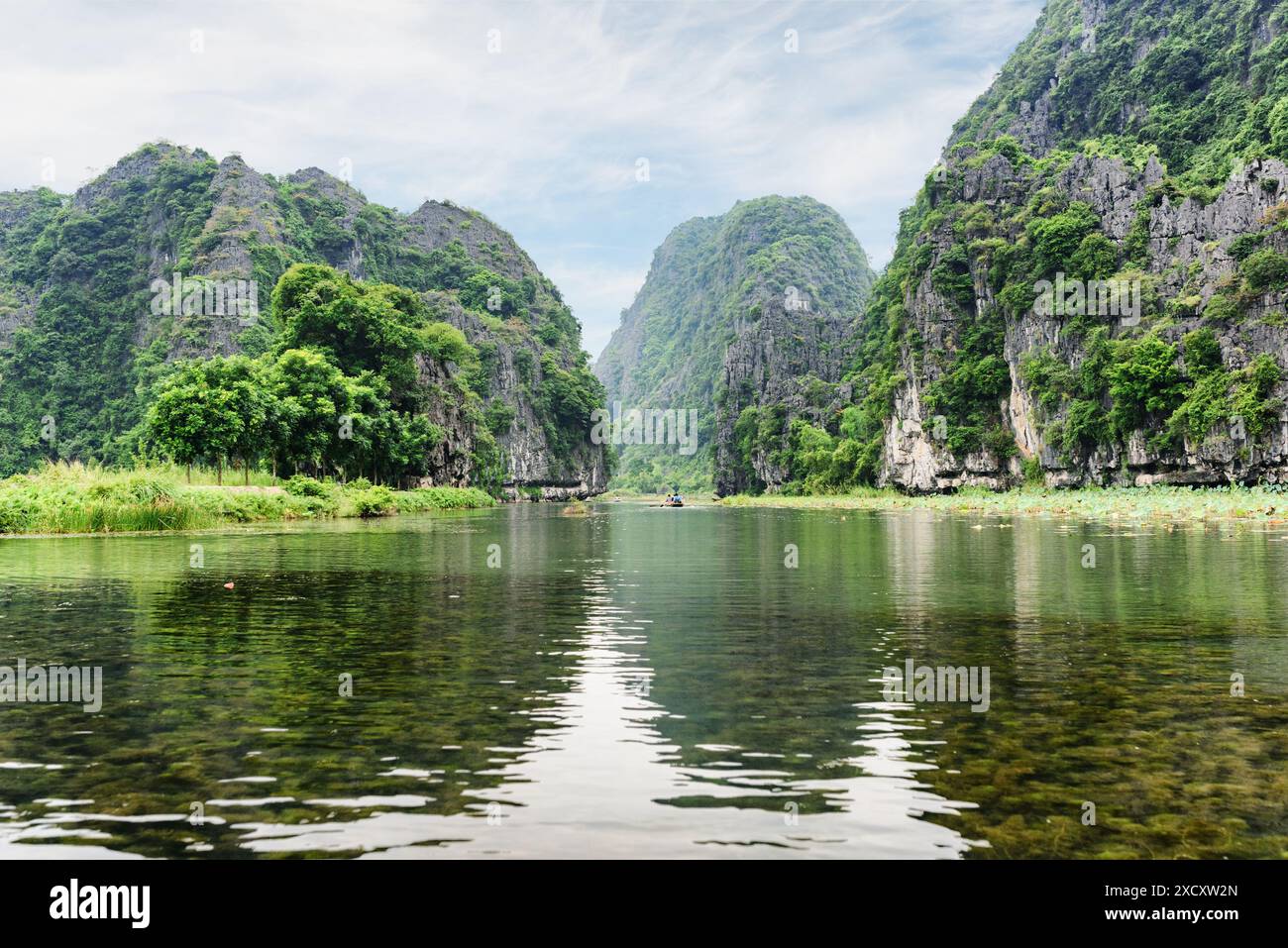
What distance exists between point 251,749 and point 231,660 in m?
4.66

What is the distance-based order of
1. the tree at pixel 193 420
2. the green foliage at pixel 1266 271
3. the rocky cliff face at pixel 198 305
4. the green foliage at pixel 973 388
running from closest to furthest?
the tree at pixel 193 420 → the green foliage at pixel 1266 271 → the green foliage at pixel 973 388 → the rocky cliff face at pixel 198 305

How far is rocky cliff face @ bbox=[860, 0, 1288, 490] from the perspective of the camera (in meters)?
71.5

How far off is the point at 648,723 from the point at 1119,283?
8874 centimetres

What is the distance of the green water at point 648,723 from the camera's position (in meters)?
6.51

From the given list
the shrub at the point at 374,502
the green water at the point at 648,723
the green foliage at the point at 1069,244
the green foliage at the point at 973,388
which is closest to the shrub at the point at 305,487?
the shrub at the point at 374,502

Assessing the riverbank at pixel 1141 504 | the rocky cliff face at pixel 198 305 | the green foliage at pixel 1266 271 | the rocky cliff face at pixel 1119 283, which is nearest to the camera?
the riverbank at pixel 1141 504

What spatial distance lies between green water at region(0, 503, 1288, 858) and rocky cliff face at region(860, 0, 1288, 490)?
6032cm

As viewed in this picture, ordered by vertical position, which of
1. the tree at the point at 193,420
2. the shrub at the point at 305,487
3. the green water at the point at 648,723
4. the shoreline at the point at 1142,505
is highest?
the tree at the point at 193,420

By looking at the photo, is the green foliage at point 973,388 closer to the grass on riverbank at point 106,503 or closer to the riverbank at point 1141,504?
the riverbank at point 1141,504

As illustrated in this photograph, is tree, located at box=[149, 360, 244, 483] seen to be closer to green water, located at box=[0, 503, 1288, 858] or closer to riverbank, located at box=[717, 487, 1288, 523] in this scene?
green water, located at box=[0, 503, 1288, 858]

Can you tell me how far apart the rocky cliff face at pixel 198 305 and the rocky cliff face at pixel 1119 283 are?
184ft

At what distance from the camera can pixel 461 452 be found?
108m

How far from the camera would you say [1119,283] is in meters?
84.8
